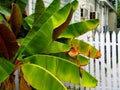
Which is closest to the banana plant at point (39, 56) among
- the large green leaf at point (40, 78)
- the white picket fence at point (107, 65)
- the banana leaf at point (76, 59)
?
the large green leaf at point (40, 78)

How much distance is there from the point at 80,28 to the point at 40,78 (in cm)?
244

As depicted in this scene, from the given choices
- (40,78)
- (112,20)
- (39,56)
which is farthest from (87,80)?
(112,20)

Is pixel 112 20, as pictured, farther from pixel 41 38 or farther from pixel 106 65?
pixel 41 38

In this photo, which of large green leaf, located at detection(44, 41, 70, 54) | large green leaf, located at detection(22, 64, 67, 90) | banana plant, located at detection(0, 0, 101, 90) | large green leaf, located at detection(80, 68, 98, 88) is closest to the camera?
large green leaf, located at detection(22, 64, 67, 90)

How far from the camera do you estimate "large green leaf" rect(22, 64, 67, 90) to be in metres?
5.33

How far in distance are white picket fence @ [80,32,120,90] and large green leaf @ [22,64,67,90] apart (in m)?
5.39

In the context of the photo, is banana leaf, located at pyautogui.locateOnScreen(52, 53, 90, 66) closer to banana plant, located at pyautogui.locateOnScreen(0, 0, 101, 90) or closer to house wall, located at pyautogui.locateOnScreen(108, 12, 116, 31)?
banana plant, located at pyautogui.locateOnScreen(0, 0, 101, 90)

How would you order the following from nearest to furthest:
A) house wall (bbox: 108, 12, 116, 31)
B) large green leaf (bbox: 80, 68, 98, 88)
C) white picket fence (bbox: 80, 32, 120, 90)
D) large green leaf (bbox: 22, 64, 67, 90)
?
large green leaf (bbox: 22, 64, 67, 90) < large green leaf (bbox: 80, 68, 98, 88) < white picket fence (bbox: 80, 32, 120, 90) < house wall (bbox: 108, 12, 116, 31)

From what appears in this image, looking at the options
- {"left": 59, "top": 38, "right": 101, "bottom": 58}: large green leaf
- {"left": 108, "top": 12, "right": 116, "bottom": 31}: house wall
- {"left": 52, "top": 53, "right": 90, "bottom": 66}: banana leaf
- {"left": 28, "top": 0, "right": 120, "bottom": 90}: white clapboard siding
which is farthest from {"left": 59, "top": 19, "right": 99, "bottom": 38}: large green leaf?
{"left": 108, "top": 12, "right": 116, "bottom": 31}: house wall

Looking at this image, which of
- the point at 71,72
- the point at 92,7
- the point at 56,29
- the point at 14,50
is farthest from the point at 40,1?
the point at 92,7

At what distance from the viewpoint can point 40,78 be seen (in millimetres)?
5426

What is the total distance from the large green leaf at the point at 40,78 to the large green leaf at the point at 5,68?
0.72 feet

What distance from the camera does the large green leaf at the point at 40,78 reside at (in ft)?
17.5

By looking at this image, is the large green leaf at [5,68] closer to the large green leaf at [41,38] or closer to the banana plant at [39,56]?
the banana plant at [39,56]
